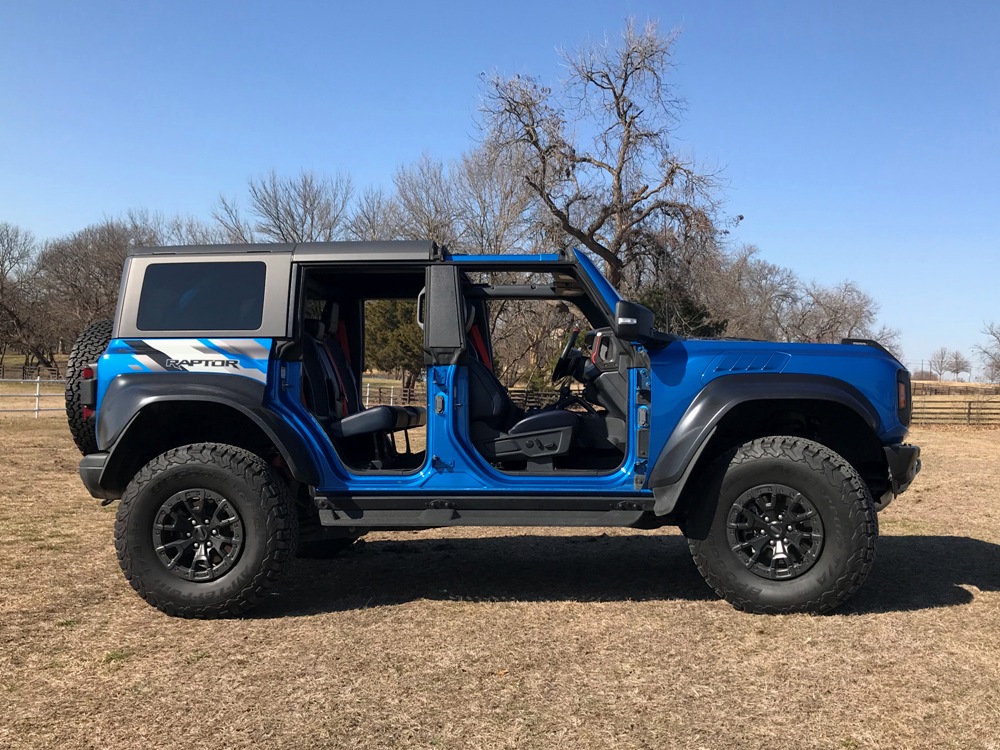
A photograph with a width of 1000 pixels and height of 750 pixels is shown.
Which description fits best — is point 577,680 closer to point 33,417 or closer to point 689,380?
point 689,380

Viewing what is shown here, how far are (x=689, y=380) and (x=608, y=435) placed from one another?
2.14 feet

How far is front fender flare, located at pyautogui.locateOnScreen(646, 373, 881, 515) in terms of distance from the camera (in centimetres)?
428

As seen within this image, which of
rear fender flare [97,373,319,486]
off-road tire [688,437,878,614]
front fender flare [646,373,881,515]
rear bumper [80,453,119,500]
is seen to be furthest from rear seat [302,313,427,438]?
off-road tire [688,437,878,614]

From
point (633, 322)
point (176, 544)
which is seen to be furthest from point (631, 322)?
point (176, 544)

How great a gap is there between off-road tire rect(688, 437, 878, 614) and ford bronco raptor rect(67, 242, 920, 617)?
0.03 ft

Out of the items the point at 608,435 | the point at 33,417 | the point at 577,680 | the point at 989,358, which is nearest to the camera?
the point at 577,680

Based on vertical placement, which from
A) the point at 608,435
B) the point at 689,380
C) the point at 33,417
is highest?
the point at 689,380

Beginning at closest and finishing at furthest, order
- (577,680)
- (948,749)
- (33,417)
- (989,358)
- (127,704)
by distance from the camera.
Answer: (948,749), (127,704), (577,680), (33,417), (989,358)

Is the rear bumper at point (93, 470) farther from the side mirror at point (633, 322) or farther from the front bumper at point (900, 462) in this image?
the front bumper at point (900, 462)

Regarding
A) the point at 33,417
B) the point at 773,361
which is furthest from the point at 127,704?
the point at 33,417

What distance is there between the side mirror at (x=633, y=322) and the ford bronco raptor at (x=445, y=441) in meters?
0.01

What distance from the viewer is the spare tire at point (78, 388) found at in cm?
470

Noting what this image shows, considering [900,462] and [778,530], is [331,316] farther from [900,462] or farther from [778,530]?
[900,462]

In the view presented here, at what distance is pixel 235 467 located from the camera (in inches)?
171
